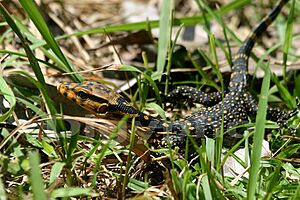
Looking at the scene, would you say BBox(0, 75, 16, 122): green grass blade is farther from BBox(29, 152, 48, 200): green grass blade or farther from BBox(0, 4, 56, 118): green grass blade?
BBox(29, 152, 48, 200): green grass blade

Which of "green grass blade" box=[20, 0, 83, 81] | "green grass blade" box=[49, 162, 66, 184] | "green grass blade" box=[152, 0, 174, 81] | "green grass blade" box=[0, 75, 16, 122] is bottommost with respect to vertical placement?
"green grass blade" box=[49, 162, 66, 184]

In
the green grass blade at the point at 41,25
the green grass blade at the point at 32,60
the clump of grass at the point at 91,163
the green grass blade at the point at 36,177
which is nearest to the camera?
the green grass blade at the point at 36,177

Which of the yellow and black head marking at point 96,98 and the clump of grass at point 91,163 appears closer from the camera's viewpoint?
the clump of grass at point 91,163

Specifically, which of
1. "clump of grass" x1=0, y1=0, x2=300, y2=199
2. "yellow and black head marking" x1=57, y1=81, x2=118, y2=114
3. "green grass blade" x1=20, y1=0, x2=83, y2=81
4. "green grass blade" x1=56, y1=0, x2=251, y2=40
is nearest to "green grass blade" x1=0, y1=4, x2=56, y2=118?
"clump of grass" x1=0, y1=0, x2=300, y2=199

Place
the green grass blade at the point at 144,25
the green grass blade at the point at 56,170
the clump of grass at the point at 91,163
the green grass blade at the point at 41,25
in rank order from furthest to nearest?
the green grass blade at the point at 144,25, the green grass blade at the point at 41,25, the green grass blade at the point at 56,170, the clump of grass at the point at 91,163

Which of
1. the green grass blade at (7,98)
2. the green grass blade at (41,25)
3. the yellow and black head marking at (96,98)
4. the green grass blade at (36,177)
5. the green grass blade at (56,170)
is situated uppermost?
the green grass blade at (41,25)

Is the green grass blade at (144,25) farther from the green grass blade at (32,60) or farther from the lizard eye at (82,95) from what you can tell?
the green grass blade at (32,60)

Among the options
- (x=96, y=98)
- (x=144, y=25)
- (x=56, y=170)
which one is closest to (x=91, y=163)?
(x=56, y=170)

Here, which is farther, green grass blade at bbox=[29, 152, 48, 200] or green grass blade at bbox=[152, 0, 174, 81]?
green grass blade at bbox=[152, 0, 174, 81]

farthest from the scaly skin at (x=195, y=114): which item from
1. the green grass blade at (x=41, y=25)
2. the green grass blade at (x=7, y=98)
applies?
the green grass blade at (x=7, y=98)

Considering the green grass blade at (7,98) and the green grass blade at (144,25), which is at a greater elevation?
the green grass blade at (144,25)
